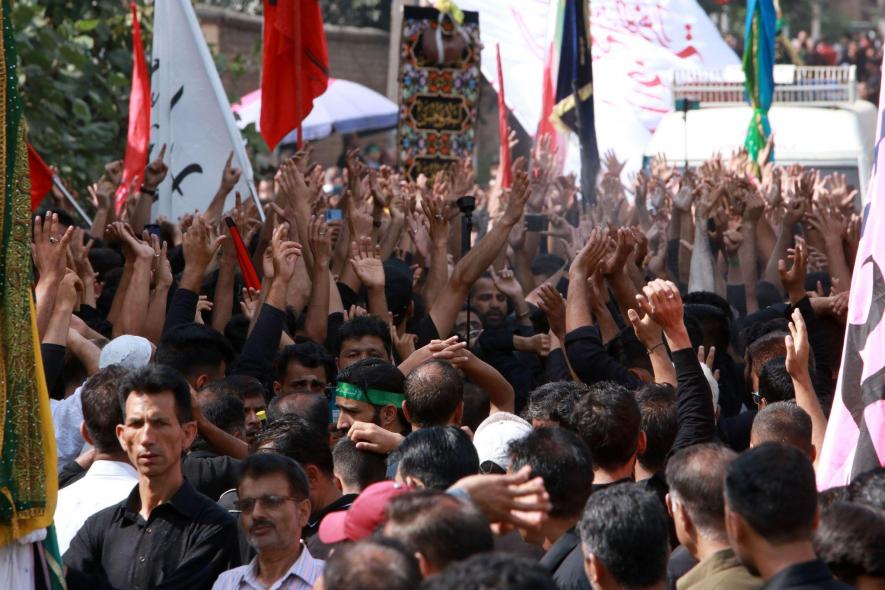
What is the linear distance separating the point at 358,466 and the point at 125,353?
1.59m

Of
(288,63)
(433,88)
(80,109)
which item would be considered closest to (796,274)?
(288,63)

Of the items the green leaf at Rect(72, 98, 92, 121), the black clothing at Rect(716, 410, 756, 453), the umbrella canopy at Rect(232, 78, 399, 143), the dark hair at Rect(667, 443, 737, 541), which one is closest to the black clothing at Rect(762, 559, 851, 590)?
the dark hair at Rect(667, 443, 737, 541)

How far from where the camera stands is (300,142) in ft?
30.1

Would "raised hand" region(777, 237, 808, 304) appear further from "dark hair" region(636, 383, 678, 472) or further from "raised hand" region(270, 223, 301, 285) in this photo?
"raised hand" region(270, 223, 301, 285)

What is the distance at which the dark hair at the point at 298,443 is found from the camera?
4.85 meters

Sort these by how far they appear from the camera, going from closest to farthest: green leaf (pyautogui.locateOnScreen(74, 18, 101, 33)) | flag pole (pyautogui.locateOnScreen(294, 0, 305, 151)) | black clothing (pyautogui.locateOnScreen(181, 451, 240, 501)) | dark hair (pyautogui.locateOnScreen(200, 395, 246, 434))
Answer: black clothing (pyautogui.locateOnScreen(181, 451, 240, 501))
dark hair (pyautogui.locateOnScreen(200, 395, 246, 434))
flag pole (pyautogui.locateOnScreen(294, 0, 305, 151))
green leaf (pyautogui.locateOnScreen(74, 18, 101, 33))

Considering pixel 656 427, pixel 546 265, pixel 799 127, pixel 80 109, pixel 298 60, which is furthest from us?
pixel 799 127

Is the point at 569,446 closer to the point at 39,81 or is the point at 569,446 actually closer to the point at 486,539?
the point at 486,539

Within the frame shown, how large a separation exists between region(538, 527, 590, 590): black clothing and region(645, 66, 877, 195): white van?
8875 mm

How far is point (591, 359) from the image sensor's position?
629 centimetres

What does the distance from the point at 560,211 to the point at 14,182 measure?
7.47 m

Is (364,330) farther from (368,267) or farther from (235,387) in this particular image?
(235,387)

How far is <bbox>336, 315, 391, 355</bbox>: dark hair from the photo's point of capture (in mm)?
6652

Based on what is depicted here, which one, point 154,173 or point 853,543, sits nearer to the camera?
point 853,543
